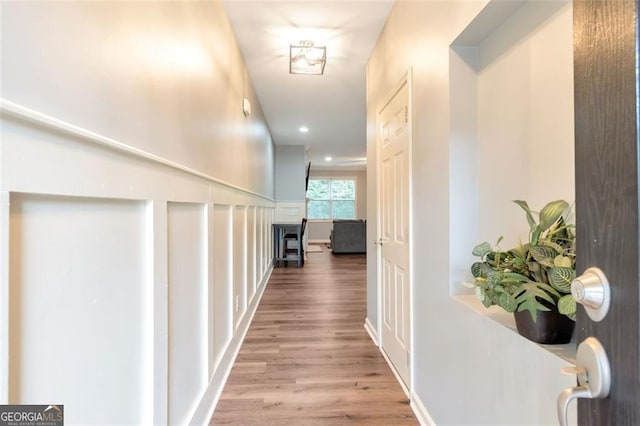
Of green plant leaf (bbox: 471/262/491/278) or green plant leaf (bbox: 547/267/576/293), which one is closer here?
green plant leaf (bbox: 547/267/576/293)

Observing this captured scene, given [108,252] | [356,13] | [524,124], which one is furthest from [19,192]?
[356,13]

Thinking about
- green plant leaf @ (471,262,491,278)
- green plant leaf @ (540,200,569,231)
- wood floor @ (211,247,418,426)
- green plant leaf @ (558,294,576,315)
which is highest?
green plant leaf @ (540,200,569,231)

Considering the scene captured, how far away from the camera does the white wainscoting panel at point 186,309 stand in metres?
1.25

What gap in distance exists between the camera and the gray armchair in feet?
25.5

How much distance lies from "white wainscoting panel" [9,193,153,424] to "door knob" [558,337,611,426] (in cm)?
90

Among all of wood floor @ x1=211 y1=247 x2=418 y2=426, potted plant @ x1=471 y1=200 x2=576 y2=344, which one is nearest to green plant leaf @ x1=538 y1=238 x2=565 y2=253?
potted plant @ x1=471 y1=200 x2=576 y2=344

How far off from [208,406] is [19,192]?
4.99 ft

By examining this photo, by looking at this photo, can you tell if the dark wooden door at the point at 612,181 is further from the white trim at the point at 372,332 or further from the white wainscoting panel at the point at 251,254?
the white wainscoting panel at the point at 251,254

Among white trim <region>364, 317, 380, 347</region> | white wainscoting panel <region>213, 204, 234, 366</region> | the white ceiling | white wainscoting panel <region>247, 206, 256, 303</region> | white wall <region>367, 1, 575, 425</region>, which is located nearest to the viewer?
white wall <region>367, 1, 575, 425</region>

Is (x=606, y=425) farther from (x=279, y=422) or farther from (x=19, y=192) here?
(x=279, y=422)

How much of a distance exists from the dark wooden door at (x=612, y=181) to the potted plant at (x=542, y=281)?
386 mm

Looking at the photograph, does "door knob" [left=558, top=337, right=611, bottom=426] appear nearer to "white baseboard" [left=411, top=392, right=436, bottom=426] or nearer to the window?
"white baseboard" [left=411, top=392, right=436, bottom=426]

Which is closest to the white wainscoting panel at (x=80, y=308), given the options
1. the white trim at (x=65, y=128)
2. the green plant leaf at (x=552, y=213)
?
the white trim at (x=65, y=128)

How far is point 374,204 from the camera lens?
8.86 feet
